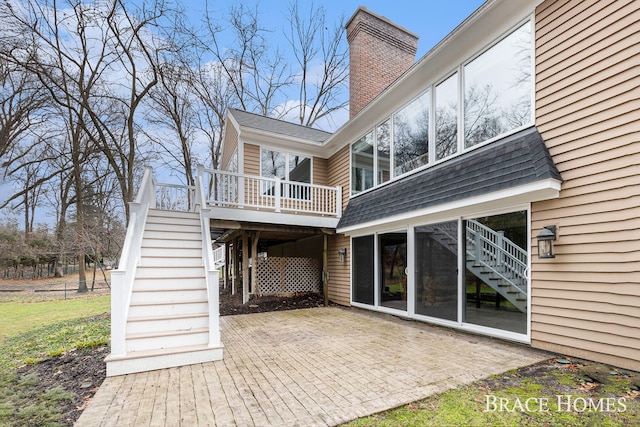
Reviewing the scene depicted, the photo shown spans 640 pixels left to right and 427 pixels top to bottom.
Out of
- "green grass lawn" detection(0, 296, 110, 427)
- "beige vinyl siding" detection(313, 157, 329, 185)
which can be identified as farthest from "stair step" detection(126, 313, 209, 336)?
"beige vinyl siding" detection(313, 157, 329, 185)

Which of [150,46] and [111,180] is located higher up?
[150,46]

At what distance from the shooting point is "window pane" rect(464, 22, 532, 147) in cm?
455

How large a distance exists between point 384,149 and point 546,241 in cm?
434

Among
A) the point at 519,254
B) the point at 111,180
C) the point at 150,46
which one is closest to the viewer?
the point at 519,254

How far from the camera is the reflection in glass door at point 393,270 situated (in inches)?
257

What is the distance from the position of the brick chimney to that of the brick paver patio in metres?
7.36

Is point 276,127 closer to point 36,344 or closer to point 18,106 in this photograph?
point 36,344

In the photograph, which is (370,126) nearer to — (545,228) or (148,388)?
(545,228)

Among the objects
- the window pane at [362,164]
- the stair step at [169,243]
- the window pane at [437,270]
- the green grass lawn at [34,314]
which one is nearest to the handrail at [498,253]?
the window pane at [437,270]

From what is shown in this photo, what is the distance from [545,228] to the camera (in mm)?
3947

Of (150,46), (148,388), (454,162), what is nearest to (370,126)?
(454,162)

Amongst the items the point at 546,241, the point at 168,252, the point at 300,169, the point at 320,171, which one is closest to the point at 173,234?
the point at 168,252

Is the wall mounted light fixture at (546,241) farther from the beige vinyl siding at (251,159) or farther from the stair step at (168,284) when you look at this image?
the beige vinyl siding at (251,159)

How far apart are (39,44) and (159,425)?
13.2 metres
